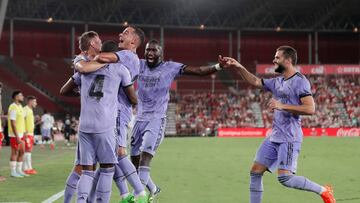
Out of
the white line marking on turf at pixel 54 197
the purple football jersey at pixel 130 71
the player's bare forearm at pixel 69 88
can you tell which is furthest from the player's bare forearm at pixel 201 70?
the white line marking on turf at pixel 54 197

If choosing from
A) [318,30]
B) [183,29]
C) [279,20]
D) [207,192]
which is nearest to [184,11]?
[183,29]

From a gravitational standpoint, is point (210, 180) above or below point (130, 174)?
below

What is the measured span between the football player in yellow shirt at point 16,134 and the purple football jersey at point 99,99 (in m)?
8.10

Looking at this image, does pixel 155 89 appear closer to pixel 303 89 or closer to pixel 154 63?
pixel 154 63

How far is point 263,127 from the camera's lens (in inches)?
1929

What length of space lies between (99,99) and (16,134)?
831 cm

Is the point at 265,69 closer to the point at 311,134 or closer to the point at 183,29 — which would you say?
the point at 311,134

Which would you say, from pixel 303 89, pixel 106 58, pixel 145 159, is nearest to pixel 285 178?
pixel 303 89

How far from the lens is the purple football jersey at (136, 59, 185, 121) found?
9461 mm

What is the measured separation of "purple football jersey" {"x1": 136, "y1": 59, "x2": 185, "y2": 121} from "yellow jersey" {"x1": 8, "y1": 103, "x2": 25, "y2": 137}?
6485 mm

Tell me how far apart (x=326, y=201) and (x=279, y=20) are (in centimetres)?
5304

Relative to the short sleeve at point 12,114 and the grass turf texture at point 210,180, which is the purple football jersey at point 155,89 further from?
the short sleeve at point 12,114

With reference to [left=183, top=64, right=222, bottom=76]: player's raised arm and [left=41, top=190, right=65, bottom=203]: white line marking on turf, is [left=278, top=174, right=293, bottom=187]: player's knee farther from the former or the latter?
[left=41, top=190, right=65, bottom=203]: white line marking on turf

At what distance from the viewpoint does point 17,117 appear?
1538 cm
